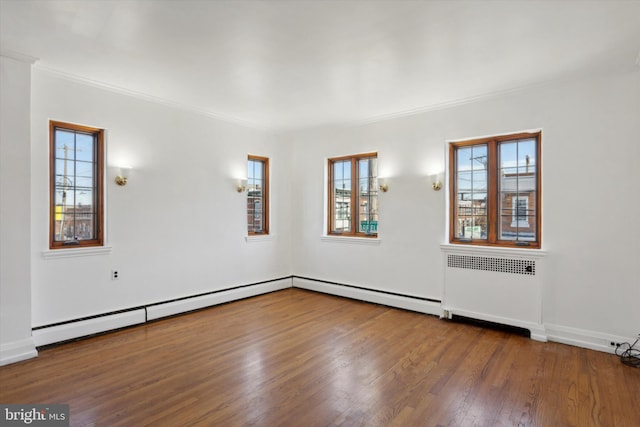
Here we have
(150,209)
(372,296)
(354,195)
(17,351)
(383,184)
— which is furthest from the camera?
(354,195)

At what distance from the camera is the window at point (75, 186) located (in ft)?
12.3

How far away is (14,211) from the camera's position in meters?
3.27

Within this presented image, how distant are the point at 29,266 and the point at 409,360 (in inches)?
150

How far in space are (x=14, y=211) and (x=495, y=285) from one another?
5.21m

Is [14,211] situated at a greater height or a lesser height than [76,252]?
greater

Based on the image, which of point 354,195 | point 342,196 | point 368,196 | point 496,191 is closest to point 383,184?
point 368,196

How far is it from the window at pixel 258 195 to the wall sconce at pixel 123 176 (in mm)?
1968

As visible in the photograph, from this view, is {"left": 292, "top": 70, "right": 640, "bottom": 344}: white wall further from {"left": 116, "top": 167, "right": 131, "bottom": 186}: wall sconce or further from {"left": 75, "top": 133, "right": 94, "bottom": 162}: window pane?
{"left": 75, "top": 133, "right": 94, "bottom": 162}: window pane

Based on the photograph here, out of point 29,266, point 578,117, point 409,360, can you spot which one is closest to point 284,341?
point 409,360

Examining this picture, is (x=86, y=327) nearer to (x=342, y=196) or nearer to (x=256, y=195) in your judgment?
(x=256, y=195)

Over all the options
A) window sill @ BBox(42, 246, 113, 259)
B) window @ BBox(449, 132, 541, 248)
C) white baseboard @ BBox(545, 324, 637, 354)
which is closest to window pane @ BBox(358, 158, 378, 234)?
window @ BBox(449, 132, 541, 248)

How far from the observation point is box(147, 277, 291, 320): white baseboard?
4.50 m

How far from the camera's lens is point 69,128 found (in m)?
3.84

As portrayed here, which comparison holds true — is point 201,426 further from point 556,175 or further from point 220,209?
point 556,175
